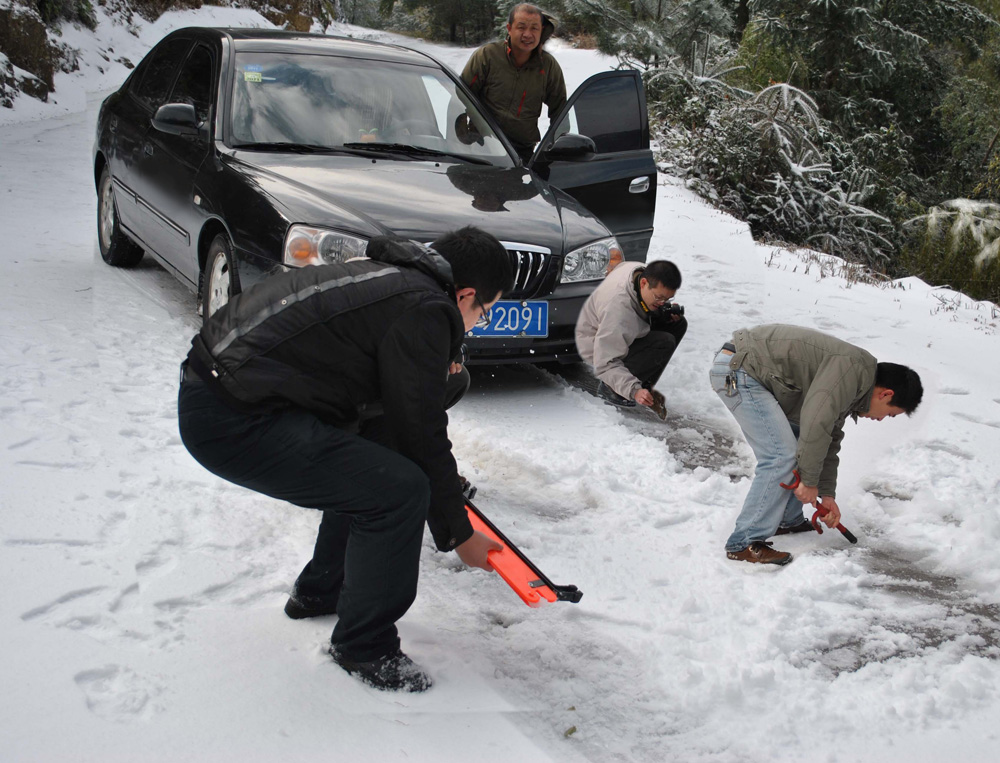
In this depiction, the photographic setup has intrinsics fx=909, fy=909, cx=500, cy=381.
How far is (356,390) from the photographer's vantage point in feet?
7.63

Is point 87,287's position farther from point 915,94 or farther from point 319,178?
point 915,94

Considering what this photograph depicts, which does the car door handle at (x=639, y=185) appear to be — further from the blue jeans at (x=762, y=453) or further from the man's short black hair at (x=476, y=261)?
the man's short black hair at (x=476, y=261)

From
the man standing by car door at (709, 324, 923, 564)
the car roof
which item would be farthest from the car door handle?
the man standing by car door at (709, 324, 923, 564)

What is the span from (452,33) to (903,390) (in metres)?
30.7

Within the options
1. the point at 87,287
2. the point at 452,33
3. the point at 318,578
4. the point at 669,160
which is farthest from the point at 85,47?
the point at 452,33

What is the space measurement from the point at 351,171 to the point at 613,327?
1614mm

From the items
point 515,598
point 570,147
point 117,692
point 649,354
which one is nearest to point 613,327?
point 649,354

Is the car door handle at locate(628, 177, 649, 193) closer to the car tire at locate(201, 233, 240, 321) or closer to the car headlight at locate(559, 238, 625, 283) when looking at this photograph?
the car headlight at locate(559, 238, 625, 283)

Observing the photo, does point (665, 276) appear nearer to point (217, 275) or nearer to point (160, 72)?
point (217, 275)

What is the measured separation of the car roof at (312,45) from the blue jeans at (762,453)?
125 inches

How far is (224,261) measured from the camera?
15.2 feet

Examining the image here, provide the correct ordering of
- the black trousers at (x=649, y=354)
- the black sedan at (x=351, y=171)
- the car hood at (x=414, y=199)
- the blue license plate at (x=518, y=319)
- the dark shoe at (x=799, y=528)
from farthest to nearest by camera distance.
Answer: the black trousers at (x=649, y=354) < the blue license plate at (x=518, y=319) < the black sedan at (x=351, y=171) < the car hood at (x=414, y=199) < the dark shoe at (x=799, y=528)

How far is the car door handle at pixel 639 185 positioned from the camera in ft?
19.5

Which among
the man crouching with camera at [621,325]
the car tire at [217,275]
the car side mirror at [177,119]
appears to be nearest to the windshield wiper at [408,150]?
the car side mirror at [177,119]
